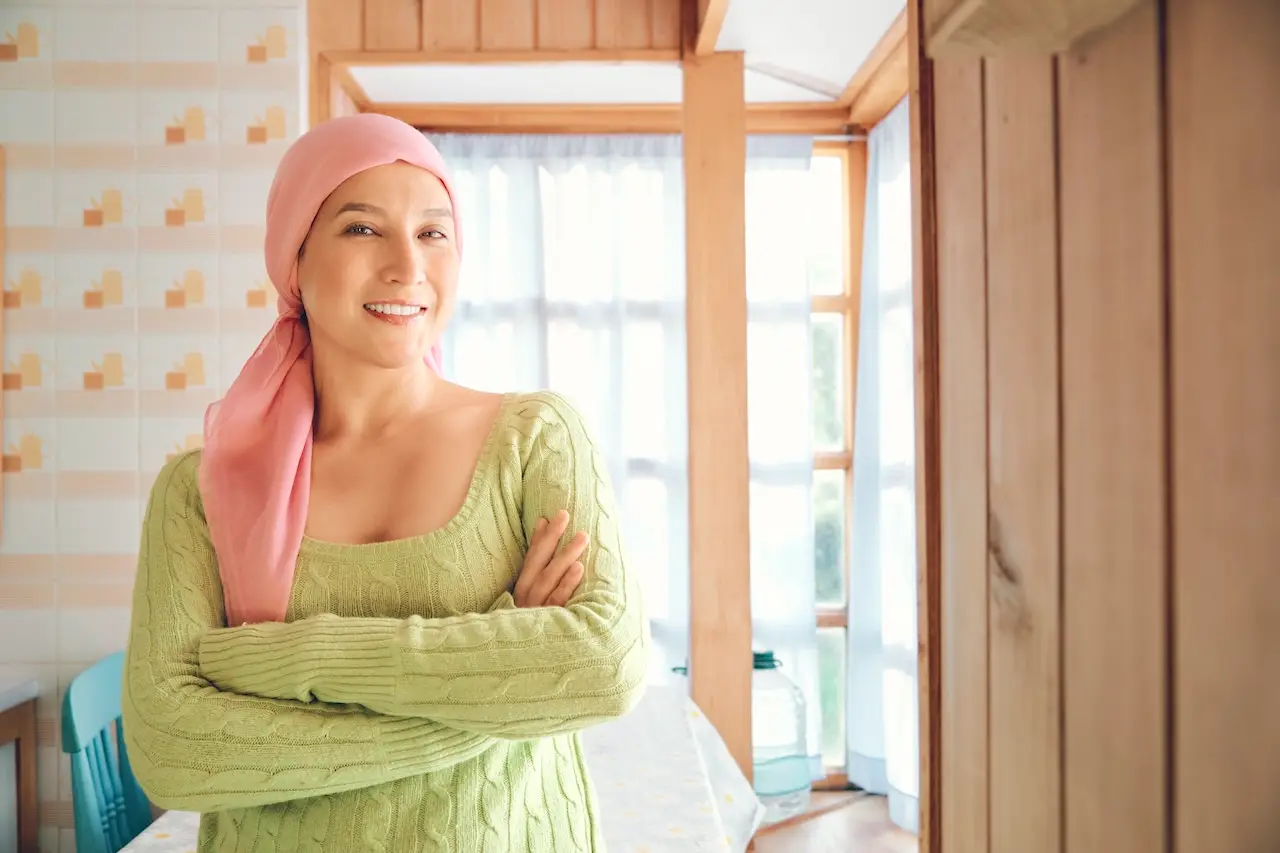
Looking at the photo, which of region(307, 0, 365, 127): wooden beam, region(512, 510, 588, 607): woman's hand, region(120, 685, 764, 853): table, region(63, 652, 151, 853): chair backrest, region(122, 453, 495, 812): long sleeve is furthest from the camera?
region(307, 0, 365, 127): wooden beam

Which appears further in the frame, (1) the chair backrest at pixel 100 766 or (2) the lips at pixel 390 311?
(1) the chair backrest at pixel 100 766

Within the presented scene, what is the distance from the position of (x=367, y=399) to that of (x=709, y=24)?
65.4 inches

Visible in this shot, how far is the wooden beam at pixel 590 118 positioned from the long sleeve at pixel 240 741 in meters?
2.68

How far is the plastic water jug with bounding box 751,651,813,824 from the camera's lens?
319 cm

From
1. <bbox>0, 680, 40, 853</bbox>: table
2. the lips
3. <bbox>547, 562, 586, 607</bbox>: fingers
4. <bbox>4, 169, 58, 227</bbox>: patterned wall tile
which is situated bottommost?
<bbox>0, 680, 40, 853</bbox>: table

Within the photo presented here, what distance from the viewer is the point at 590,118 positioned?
335cm

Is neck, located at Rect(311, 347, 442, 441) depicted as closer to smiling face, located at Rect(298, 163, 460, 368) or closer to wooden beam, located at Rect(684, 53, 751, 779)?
smiling face, located at Rect(298, 163, 460, 368)

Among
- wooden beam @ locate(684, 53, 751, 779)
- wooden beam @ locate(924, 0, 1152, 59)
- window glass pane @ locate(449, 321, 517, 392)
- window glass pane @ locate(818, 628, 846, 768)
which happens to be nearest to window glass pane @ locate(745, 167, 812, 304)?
wooden beam @ locate(684, 53, 751, 779)

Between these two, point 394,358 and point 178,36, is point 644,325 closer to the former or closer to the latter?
point 178,36

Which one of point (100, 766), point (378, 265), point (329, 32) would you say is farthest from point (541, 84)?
point (100, 766)

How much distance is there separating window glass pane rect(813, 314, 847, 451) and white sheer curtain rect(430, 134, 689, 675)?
55 cm

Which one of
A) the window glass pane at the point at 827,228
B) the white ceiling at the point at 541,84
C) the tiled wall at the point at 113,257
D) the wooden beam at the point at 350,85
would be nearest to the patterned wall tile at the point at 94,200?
the tiled wall at the point at 113,257

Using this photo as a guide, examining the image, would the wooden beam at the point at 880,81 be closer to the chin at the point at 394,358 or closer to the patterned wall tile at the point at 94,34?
the chin at the point at 394,358

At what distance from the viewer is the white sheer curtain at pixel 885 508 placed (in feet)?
10.1
